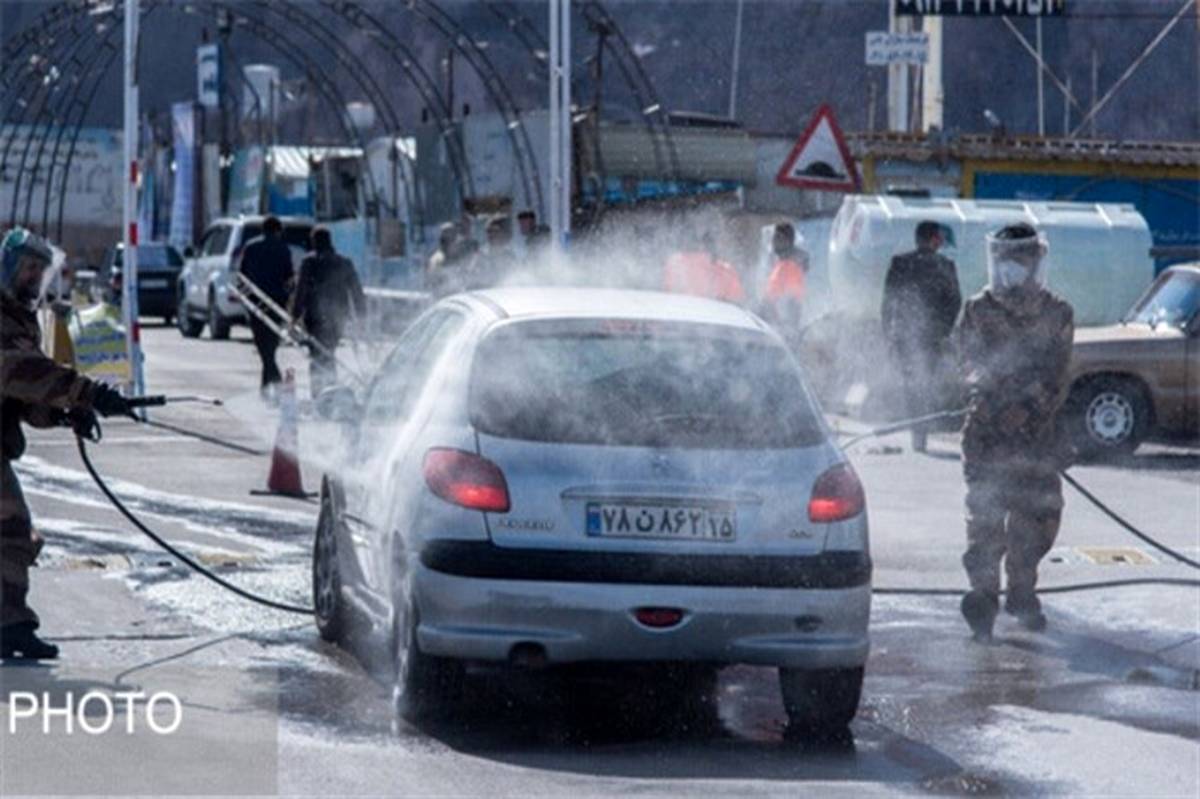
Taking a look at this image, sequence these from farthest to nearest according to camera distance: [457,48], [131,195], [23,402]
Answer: [457,48] < [131,195] < [23,402]

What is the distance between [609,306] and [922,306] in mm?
11718

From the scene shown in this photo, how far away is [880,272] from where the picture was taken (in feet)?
92.4

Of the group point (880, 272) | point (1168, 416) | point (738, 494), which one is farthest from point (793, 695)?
point (880, 272)

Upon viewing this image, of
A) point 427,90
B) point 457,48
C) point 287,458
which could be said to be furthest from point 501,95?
point 287,458

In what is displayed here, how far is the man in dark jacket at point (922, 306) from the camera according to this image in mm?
21516

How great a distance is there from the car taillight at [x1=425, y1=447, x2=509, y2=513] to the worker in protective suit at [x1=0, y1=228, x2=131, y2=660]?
1680mm

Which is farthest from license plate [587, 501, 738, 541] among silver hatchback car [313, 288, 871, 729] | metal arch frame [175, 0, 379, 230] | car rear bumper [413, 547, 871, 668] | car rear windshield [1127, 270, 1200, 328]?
metal arch frame [175, 0, 379, 230]

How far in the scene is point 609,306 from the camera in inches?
399

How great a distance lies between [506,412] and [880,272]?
62.4 feet

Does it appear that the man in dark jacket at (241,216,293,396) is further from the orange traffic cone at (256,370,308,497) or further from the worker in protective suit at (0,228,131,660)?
the worker in protective suit at (0,228,131,660)

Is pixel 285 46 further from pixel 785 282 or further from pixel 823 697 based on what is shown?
pixel 823 697

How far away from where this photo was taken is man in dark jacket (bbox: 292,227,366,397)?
24969 millimetres

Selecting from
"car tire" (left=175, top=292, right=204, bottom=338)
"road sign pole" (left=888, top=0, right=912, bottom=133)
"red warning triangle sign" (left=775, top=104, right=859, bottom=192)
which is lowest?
"car tire" (left=175, top=292, right=204, bottom=338)

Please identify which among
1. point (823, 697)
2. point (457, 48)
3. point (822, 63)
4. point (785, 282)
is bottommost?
point (823, 697)
